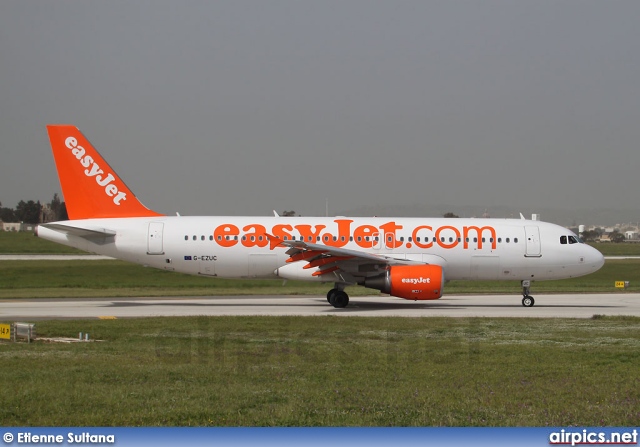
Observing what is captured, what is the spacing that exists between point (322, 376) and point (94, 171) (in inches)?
743

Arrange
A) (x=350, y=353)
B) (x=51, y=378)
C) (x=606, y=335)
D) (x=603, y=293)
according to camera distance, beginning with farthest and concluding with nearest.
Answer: (x=603, y=293), (x=606, y=335), (x=350, y=353), (x=51, y=378)

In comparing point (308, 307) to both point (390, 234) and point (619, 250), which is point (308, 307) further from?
point (619, 250)

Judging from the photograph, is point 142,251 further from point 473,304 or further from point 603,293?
point 603,293

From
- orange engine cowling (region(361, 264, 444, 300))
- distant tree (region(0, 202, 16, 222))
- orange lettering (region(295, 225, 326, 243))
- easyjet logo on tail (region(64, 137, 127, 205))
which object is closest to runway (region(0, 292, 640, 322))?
orange engine cowling (region(361, 264, 444, 300))

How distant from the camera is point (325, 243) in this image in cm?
2755

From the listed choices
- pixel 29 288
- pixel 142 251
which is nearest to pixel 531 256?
pixel 142 251

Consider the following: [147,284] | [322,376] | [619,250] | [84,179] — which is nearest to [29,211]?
[619,250]

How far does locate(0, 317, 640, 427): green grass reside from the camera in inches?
349

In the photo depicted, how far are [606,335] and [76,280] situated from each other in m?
32.5

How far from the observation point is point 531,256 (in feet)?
92.2

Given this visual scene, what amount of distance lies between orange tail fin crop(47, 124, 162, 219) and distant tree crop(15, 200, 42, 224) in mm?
136442

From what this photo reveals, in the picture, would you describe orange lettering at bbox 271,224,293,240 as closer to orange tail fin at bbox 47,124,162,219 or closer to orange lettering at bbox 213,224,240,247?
orange lettering at bbox 213,224,240,247

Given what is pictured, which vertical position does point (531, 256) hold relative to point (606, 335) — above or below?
above

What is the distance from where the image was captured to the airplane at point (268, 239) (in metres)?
27.2
